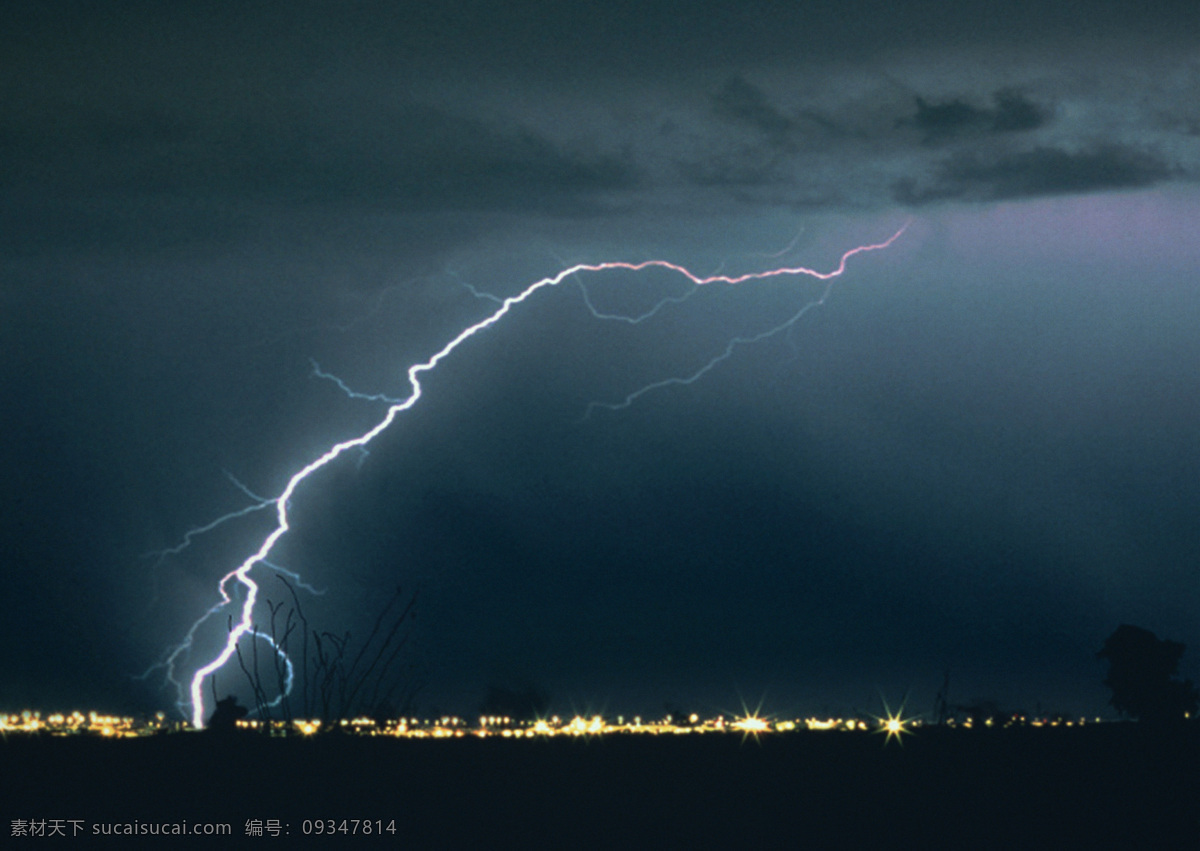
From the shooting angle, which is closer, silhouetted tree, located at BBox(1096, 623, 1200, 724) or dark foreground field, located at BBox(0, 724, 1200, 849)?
dark foreground field, located at BBox(0, 724, 1200, 849)

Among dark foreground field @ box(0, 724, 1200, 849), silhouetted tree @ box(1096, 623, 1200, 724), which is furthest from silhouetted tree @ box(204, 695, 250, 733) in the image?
silhouetted tree @ box(1096, 623, 1200, 724)

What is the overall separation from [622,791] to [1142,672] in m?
11.8

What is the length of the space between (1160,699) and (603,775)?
38.4 ft

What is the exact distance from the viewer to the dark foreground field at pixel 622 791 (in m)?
9.70

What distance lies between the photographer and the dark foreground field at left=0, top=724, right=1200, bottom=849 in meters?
9.70

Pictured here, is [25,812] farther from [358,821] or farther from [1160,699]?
[1160,699]

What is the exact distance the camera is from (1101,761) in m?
11.5

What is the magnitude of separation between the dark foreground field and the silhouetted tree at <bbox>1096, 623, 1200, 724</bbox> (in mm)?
7456

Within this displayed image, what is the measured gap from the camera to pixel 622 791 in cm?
1035

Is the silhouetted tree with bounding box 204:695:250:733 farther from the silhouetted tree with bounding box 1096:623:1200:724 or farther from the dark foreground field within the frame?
the silhouetted tree with bounding box 1096:623:1200:724

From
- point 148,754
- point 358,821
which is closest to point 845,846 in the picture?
point 358,821

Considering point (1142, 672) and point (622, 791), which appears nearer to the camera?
point (622, 791)

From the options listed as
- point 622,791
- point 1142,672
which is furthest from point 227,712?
point 1142,672

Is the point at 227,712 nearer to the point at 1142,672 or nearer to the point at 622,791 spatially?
the point at 622,791
